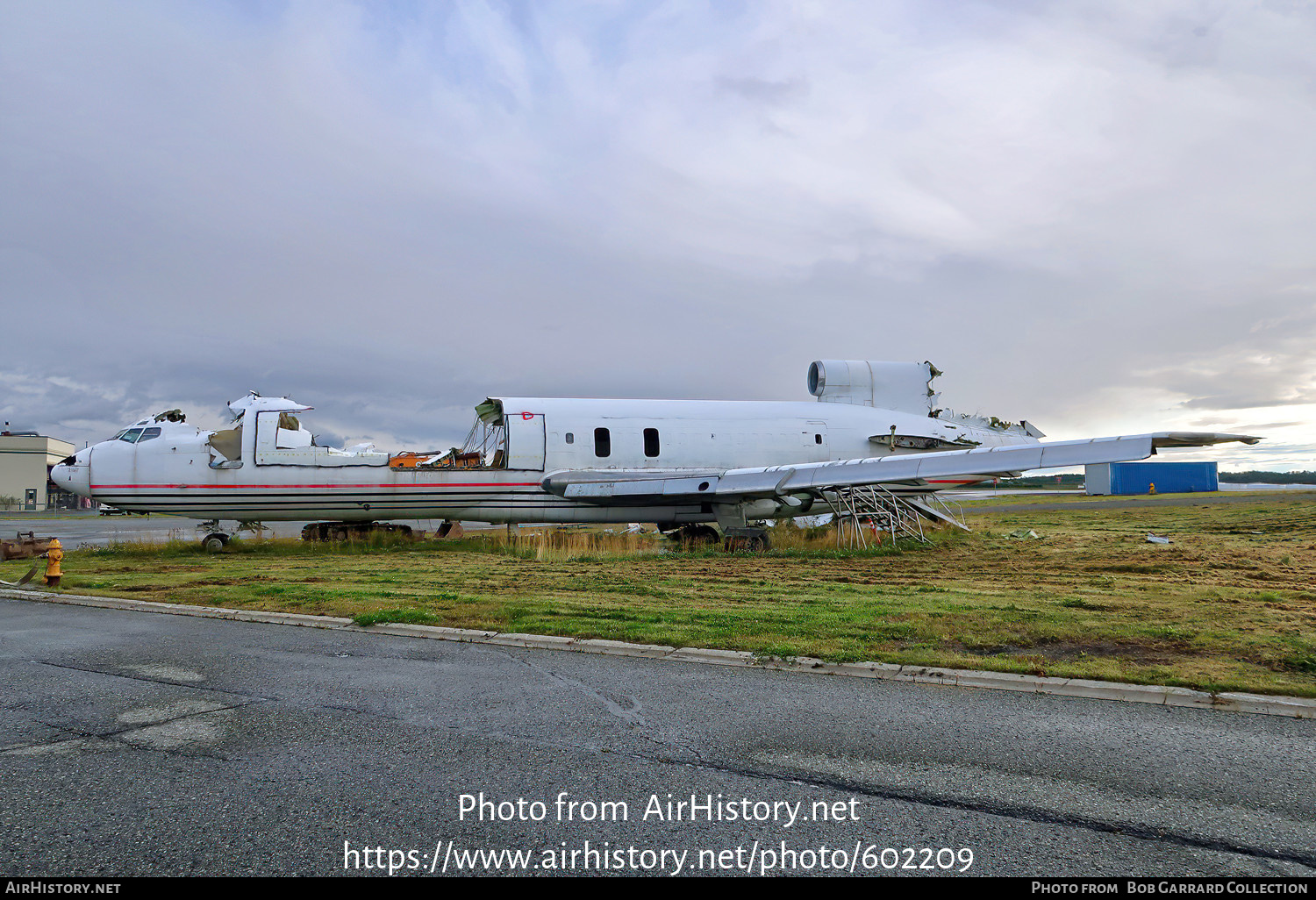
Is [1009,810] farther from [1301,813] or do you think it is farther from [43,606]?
[43,606]

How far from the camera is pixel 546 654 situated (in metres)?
6.45

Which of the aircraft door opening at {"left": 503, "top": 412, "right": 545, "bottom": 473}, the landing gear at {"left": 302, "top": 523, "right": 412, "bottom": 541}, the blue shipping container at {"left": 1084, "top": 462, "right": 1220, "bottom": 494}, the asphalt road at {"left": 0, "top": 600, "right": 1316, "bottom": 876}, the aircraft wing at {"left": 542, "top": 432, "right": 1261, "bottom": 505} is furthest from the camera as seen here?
the blue shipping container at {"left": 1084, "top": 462, "right": 1220, "bottom": 494}

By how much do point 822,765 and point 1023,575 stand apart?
9248 millimetres

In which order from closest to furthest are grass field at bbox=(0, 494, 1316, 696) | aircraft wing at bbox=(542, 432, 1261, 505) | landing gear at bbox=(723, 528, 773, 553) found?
grass field at bbox=(0, 494, 1316, 696), aircraft wing at bbox=(542, 432, 1261, 505), landing gear at bbox=(723, 528, 773, 553)

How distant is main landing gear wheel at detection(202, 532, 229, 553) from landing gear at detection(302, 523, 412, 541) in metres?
1.82

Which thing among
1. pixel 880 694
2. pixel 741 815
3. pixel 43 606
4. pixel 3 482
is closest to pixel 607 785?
pixel 741 815

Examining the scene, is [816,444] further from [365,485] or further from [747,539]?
[365,485]

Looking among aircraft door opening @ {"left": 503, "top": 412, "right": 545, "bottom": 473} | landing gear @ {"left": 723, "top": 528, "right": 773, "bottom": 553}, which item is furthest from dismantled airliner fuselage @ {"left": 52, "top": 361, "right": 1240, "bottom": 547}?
landing gear @ {"left": 723, "top": 528, "right": 773, "bottom": 553}

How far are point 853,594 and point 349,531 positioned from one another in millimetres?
14008

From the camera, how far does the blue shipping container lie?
6375 centimetres

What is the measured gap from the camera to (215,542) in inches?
692

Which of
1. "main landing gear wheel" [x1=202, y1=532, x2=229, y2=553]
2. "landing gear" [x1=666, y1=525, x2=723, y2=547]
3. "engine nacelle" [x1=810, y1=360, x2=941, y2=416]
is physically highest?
"engine nacelle" [x1=810, y1=360, x2=941, y2=416]

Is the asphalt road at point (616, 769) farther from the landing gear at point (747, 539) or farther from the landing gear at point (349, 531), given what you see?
the landing gear at point (349, 531)

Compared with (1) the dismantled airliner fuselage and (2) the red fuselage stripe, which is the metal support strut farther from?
(2) the red fuselage stripe
